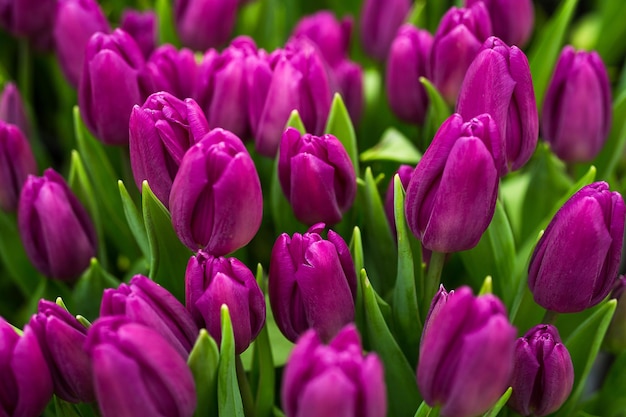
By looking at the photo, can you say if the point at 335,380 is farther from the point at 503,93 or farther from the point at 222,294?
the point at 503,93

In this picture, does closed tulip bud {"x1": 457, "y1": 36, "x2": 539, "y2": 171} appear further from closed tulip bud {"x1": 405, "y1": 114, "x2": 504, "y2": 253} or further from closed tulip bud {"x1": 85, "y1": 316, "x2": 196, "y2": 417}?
closed tulip bud {"x1": 85, "y1": 316, "x2": 196, "y2": 417}

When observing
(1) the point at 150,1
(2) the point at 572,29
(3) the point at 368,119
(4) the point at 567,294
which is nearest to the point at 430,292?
(4) the point at 567,294

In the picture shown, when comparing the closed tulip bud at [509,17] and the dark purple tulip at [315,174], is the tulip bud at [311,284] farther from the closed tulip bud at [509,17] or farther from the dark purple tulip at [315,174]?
the closed tulip bud at [509,17]

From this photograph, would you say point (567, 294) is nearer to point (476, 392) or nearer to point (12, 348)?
point (476, 392)

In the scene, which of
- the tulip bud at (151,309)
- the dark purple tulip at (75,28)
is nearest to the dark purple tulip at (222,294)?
the tulip bud at (151,309)

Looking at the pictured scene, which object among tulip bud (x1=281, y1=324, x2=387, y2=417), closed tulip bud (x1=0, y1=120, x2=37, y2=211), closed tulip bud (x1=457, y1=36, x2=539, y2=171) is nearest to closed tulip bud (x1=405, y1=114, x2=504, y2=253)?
closed tulip bud (x1=457, y1=36, x2=539, y2=171)
